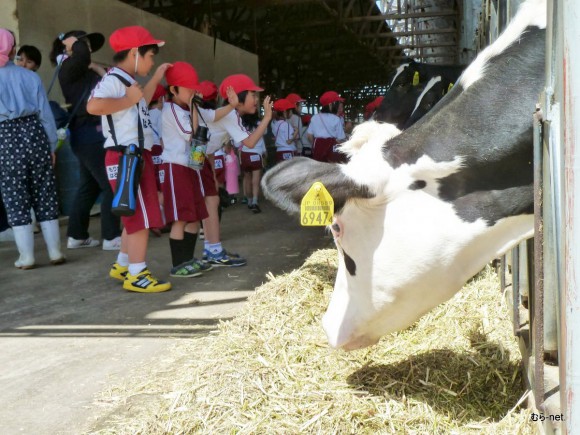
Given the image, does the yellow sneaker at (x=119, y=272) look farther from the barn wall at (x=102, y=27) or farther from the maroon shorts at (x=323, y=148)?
the maroon shorts at (x=323, y=148)

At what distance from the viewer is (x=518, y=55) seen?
229 cm

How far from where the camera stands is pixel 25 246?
6.20 metres

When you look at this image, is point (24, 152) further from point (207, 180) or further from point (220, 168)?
point (220, 168)

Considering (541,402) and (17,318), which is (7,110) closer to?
(17,318)

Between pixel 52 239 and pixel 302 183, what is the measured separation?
14.7ft

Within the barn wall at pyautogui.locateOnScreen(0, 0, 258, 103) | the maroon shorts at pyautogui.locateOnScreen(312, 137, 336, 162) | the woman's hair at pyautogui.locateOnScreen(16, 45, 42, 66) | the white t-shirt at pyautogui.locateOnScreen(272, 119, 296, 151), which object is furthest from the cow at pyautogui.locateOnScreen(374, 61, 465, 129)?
the barn wall at pyautogui.locateOnScreen(0, 0, 258, 103)

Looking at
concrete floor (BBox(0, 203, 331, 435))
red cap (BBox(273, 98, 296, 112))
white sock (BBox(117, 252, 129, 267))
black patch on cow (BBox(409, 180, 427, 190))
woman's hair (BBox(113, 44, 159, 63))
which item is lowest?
concrete floor (BBox(0, 203, 331, 435))

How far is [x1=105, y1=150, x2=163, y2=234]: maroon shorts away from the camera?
4.99 metres

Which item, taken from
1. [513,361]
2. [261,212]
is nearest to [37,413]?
[513,361]

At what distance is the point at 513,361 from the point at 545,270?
3.11ft

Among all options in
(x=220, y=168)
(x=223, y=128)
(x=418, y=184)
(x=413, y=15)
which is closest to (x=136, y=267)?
(x=223, y=128)

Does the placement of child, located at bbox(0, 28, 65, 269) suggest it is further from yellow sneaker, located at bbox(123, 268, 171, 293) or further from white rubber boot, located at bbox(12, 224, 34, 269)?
yellow sneaker, located at bbox(123, 268, 171, 293)

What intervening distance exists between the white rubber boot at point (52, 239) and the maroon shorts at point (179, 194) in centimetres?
122

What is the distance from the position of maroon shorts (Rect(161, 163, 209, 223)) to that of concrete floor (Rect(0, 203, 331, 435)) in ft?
1.65
